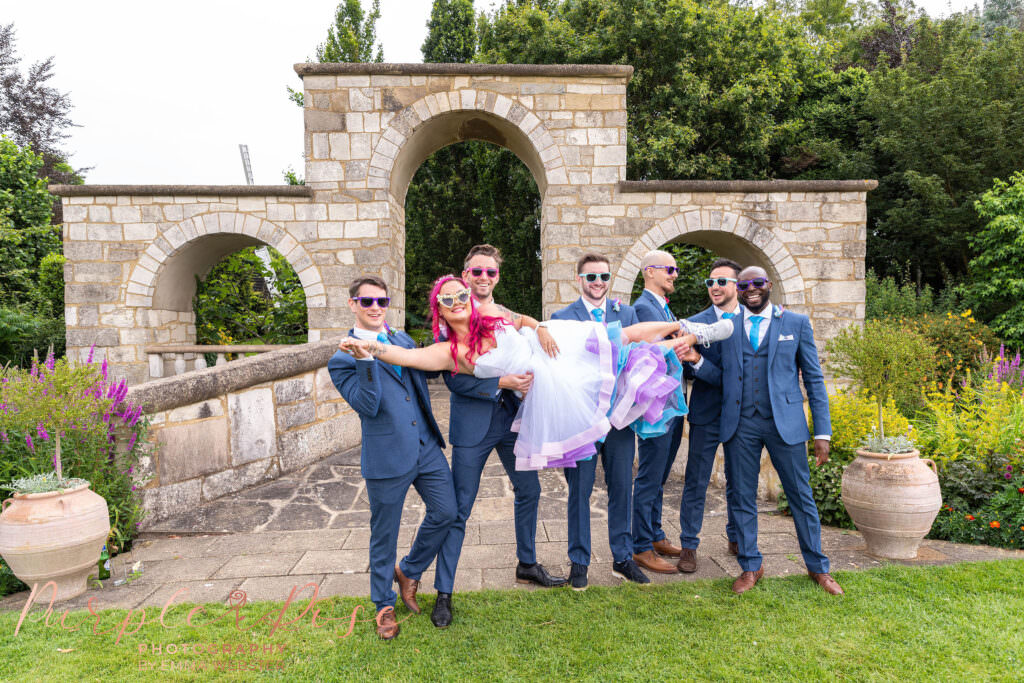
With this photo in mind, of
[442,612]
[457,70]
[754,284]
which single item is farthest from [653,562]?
[457,70]

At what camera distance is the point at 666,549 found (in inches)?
144

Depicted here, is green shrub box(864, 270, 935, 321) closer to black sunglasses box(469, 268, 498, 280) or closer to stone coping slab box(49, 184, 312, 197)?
black sunglasses box(469, 268, 498, 280)

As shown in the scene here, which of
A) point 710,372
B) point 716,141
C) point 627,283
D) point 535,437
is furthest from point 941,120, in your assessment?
point 535,437

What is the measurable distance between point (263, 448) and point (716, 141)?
13.9 meters

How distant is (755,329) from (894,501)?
1419 millimetres

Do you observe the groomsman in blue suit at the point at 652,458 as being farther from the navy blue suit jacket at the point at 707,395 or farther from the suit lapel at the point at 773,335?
the suit lapel at the point at 773,335

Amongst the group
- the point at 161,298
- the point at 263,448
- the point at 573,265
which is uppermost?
the point at 573,265

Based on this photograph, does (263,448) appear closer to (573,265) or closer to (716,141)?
(573,265)

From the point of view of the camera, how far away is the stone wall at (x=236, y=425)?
442cm

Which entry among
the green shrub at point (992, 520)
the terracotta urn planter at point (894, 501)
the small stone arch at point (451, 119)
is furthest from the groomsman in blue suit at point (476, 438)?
the small stone arch at point (451, 119)

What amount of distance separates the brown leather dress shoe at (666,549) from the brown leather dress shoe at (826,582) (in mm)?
793

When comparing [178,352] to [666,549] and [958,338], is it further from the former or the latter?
[958,338]

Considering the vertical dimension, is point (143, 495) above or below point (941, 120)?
below

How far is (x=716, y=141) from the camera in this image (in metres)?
14.7
